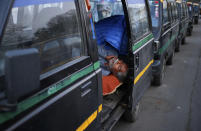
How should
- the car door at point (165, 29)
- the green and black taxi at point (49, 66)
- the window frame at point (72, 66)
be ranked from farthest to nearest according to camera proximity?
the car door at point (165, 29)
the window frame at point (72, 66)
the green and black taxi at point (49, 66)

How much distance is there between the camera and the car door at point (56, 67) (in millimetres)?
1184

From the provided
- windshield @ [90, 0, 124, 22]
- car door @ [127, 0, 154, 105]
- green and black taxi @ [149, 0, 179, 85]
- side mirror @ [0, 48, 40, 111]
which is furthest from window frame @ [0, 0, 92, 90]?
windshield @ [90, 0, 124, 22]

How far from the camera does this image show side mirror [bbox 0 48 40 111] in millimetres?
860

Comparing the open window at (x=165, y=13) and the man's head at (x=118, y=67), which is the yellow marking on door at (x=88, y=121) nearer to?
the man's head at (x=118, y=67)

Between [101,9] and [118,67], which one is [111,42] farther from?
[101,9]

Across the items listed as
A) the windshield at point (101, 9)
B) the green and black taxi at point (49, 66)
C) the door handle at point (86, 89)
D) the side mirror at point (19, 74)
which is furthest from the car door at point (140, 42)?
the windshield at point (101, 9)

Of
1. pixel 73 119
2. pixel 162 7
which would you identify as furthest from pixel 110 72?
pixel 162 7

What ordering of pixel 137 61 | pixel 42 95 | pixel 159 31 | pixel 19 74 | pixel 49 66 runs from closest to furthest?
pixel 19 74 → pixel 42 95 → pixel 49 66 → pixel 137 61 → pixel 159 31

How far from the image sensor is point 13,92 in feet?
2.96

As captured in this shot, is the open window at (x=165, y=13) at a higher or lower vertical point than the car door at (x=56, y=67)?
higher

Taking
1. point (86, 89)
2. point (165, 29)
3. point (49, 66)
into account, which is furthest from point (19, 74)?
point (165, 29)

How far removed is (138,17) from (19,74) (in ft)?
8.45

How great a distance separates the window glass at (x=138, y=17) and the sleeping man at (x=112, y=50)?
0.84ft

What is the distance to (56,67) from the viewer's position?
1.48 meters
